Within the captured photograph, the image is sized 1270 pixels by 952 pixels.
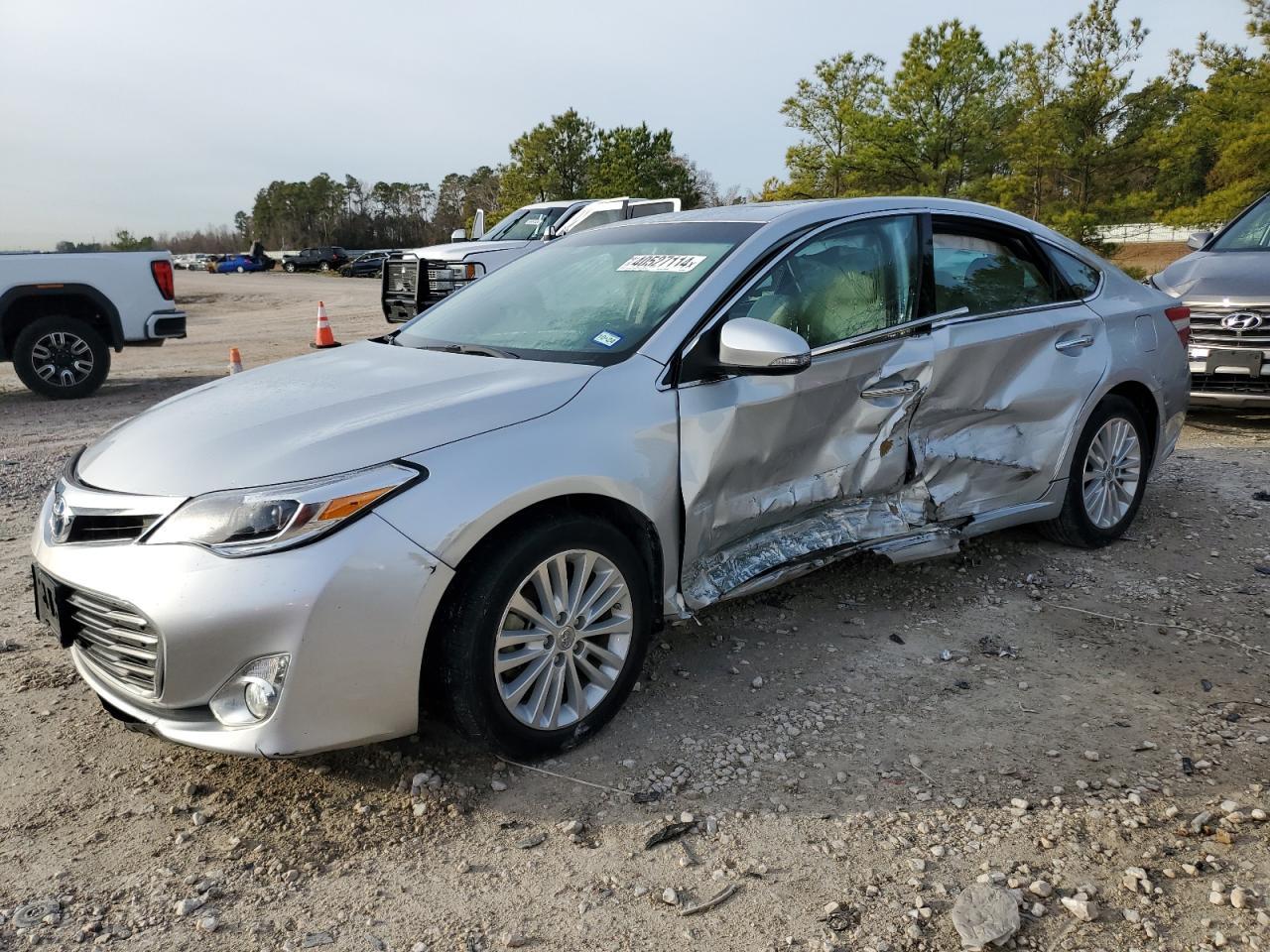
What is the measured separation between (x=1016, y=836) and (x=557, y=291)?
2462 mm

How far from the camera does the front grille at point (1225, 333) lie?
7082 millimetres

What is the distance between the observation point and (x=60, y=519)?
2936 mm

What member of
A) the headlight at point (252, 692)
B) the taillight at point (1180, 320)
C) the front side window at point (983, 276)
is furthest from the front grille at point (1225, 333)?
the headlight at point (252, 692)

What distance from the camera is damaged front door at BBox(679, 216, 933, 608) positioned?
3.34 metres

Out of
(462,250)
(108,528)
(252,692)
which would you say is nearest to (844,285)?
(252,692)

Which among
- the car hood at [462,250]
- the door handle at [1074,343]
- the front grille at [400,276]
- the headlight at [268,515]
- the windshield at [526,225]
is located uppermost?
the windshield at [526,225]

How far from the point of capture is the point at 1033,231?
4586mm

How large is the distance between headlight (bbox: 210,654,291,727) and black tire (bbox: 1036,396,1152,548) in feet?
11.6

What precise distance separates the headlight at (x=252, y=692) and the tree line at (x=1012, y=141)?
1005 cm

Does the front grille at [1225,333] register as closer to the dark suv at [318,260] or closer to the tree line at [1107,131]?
the tree line at [1107,131]

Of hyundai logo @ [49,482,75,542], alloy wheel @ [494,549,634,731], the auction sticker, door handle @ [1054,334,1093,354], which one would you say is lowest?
alloy wheel @ [494,549,634,731]

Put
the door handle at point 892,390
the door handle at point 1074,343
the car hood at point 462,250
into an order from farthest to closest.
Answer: the car hood at point 462,250
the door handle at point 1074,343
the door handle at point 892,390

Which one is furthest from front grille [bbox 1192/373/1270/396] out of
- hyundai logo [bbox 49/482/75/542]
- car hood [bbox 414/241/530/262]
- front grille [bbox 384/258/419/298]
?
front grille [bbox 384/258/419/298]

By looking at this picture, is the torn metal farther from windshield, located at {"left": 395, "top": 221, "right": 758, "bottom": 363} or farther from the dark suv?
A: the dark suv
